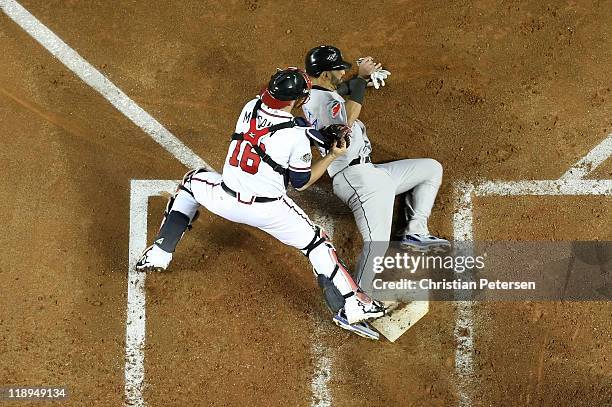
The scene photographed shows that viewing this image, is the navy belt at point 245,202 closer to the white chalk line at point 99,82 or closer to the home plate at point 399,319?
the white chalk line at point 99,82

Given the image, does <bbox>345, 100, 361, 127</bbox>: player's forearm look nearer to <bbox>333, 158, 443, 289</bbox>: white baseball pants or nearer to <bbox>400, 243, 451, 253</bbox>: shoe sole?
<bbox>333, 158, 443, 289</bbox>: white baseball pants

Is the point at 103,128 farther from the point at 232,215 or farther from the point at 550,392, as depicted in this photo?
the point at 550,392

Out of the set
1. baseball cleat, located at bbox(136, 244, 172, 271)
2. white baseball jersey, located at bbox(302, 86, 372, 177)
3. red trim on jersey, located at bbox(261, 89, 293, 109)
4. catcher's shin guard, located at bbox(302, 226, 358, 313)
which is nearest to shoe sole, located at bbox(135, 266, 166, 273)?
baseball cleat, located at bbox(136, 244, 172, 271)

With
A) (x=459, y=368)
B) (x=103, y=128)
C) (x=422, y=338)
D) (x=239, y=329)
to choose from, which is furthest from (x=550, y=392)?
(x=103, y=128)

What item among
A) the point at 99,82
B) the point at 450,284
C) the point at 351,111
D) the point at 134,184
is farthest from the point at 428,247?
the point at 99,82

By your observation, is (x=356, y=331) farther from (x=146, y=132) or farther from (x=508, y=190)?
(x=146, y=132)

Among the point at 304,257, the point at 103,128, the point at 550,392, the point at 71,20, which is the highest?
the point at 71,20

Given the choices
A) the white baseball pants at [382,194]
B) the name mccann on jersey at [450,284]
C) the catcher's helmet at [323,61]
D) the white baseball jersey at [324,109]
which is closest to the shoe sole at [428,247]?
the white baseball pants at [382,194]
